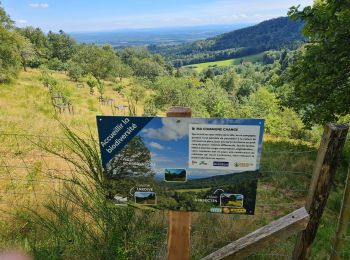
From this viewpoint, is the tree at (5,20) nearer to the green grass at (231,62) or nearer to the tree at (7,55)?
the tree at (7,55)

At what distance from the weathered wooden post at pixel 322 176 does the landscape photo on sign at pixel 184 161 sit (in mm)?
469

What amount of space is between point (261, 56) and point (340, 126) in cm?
18315

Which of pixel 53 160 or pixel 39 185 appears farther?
pixel 53 160

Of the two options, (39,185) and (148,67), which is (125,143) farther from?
(148,67)

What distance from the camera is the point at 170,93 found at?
47594 mm

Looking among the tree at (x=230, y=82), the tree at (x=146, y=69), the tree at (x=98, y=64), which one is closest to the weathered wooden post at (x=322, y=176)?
the tree at (x=98, y=64)

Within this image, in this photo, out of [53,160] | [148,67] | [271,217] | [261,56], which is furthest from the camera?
[261,56]

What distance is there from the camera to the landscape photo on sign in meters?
2.27

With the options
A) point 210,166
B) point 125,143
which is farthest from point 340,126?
point 125,143

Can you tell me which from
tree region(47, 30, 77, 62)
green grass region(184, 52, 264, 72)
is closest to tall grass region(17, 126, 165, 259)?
tree region(47, 30, 77, 62)

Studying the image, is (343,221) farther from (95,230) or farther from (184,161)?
(95,230)

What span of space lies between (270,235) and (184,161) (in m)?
0.91

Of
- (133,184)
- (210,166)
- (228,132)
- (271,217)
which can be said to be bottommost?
(271,217)

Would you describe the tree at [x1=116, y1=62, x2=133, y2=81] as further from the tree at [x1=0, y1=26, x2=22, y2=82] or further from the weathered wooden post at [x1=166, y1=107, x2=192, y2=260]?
the weathered wooden post at [x1=166, y1=107, x2=192, y2=260]
